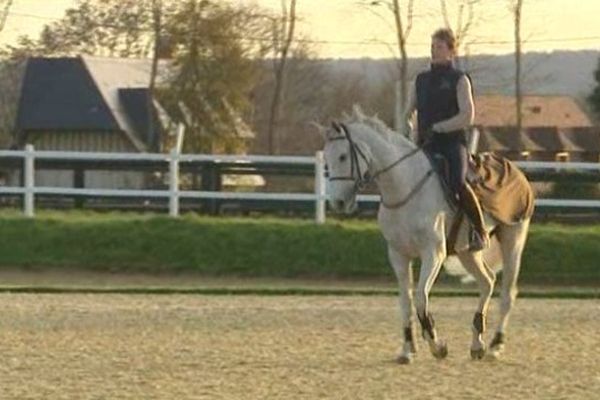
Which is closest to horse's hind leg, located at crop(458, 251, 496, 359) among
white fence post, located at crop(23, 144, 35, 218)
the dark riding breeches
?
the dark riding breeches

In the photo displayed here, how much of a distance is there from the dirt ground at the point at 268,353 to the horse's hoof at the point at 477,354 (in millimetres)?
72

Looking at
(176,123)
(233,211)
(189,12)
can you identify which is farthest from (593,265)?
(176,123)

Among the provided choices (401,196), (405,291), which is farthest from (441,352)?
(401,196)

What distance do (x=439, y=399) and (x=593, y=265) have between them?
52.2 feet

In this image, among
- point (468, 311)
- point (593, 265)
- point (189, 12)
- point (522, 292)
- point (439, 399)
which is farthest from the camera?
point (189, 12)

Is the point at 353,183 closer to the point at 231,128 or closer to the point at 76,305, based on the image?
the point at 76,305

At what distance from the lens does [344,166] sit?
13445 mm

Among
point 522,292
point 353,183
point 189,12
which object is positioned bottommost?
point 522,292

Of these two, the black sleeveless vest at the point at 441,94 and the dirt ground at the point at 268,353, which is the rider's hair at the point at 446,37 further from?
the dirt ground at the point at 268,353

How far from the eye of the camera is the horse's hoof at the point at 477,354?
14.0m

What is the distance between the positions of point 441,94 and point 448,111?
14cm

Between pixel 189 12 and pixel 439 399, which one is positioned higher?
pixel 189 12

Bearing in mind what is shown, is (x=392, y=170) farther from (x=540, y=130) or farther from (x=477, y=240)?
(x=540, y=130)

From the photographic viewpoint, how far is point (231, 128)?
52.5 meters
